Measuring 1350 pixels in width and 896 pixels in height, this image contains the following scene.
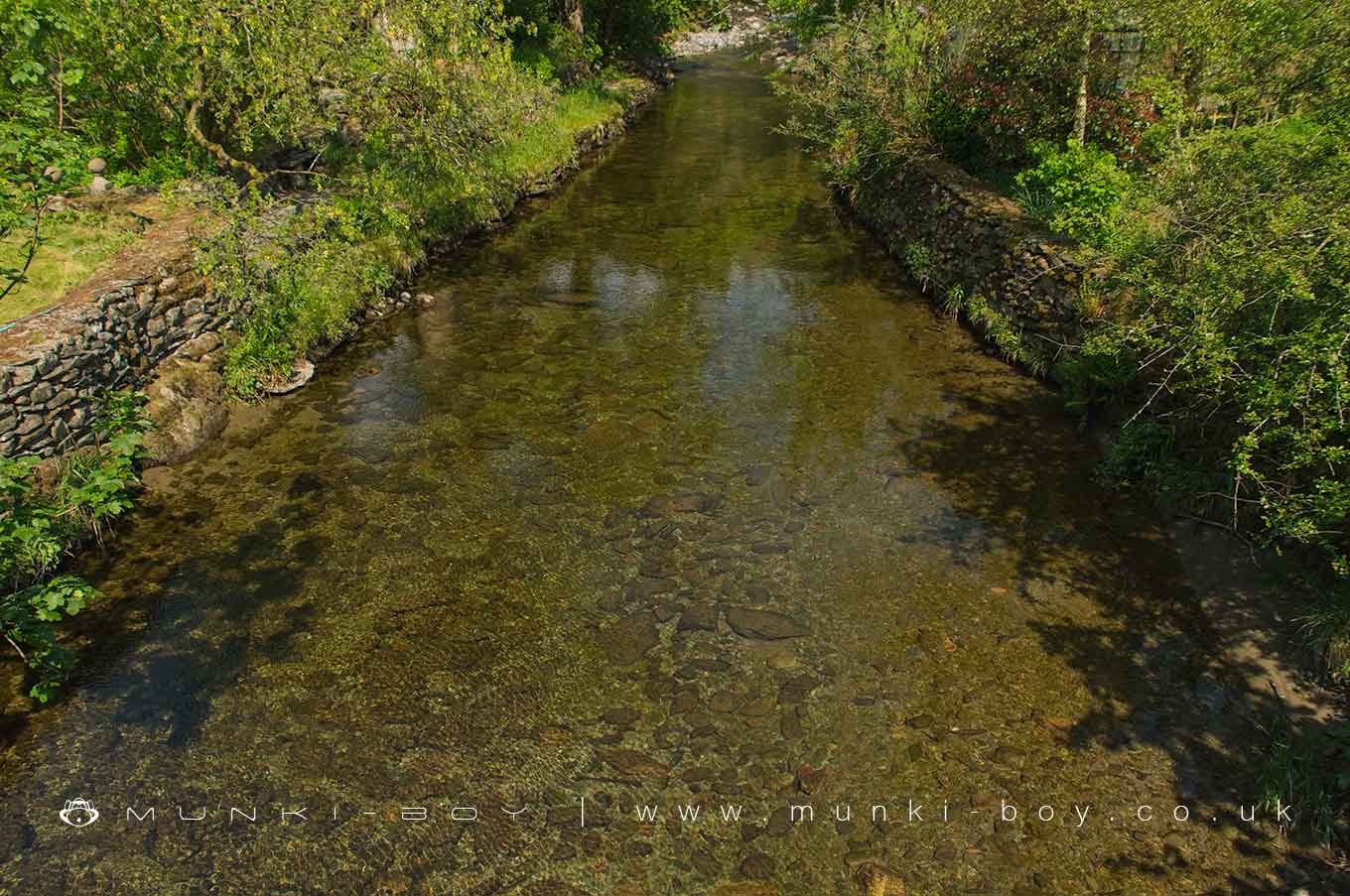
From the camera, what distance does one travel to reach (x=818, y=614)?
29.5ft

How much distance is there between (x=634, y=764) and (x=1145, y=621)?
6000 mm

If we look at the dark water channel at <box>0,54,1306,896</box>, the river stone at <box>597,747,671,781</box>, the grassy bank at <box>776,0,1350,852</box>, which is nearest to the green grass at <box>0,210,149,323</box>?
the dark water channel at <box>0,54,1306,896</box>

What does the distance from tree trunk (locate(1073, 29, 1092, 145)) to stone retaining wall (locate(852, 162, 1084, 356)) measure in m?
1.82

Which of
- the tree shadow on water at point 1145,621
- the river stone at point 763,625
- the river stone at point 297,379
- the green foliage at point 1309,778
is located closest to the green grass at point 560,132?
the river stone at point 297,379

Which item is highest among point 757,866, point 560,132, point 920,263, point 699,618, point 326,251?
point 560,132

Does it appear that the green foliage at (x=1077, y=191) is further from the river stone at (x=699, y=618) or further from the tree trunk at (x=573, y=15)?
the tree trunk at (x=573, y=15)

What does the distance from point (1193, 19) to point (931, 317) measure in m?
6.81

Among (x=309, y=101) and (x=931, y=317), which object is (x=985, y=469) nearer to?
(x=931, y=317)

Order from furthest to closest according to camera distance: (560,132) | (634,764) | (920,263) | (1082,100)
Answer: (560,132), (920,263), (1082,100), (634,764)

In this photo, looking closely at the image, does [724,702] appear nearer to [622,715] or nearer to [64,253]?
[622,715]

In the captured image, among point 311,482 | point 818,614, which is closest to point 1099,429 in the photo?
point 818,614

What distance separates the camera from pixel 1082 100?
51.4 feet

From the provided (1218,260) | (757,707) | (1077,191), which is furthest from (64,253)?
(1077,191)

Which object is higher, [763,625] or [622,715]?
[763,625]
